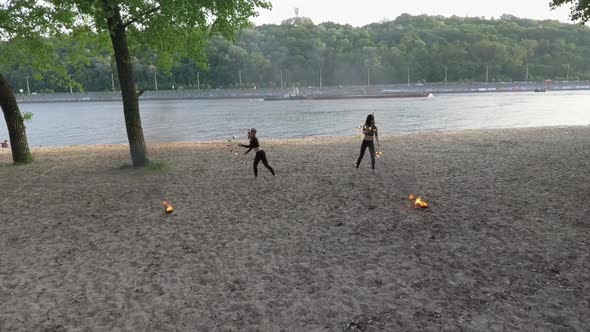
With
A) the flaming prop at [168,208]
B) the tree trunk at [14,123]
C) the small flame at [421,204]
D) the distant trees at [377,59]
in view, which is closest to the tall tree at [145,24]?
the tree trunk at [14,123]

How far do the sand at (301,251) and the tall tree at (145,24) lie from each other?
3083 millimetres

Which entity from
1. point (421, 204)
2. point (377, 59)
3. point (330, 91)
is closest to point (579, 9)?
point (421, 204)

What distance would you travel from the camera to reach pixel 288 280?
21.3 feet

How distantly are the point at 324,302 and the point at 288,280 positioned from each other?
86 cm

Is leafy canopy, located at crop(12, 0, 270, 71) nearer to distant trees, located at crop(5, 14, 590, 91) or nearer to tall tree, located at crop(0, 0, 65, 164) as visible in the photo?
tall tree, located at crop(0, 0, 65, 164)

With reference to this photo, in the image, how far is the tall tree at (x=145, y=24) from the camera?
1266 centimetres

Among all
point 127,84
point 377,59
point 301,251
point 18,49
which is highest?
point 377,59

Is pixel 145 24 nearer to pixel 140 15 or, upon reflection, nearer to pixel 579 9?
pixel 140 15

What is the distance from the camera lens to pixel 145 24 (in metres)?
14.1

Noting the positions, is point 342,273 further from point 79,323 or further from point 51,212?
point 51,212

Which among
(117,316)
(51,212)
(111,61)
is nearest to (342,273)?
(117,316)

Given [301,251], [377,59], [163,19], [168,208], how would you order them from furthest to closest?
[377,59] → [163,19] → [168,208] → [301,251]

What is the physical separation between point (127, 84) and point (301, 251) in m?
9.84

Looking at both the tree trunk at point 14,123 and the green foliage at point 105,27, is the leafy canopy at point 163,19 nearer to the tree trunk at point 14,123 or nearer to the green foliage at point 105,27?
the green foliage at point 105,27
